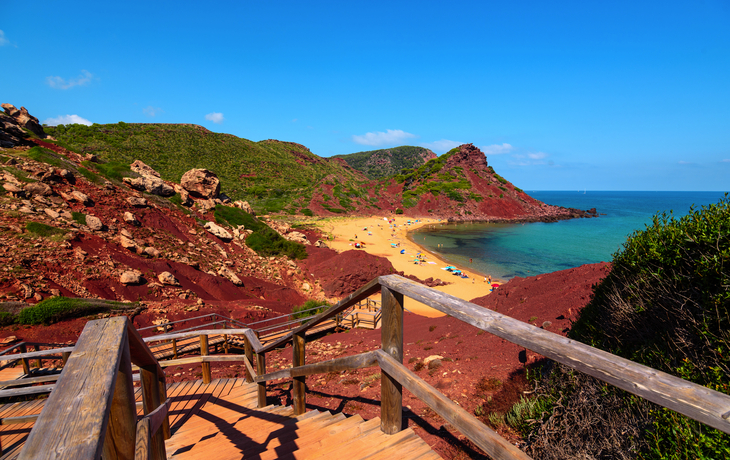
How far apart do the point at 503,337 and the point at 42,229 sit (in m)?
16.1

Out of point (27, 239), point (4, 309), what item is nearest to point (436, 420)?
point (4, 309)

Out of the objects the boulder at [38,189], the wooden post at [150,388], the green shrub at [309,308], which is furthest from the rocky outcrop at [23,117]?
the wooden post at [150,388]

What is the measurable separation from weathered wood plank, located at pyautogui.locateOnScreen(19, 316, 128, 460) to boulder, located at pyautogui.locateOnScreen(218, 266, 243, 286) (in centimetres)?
1574

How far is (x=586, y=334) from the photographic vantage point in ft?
12.4

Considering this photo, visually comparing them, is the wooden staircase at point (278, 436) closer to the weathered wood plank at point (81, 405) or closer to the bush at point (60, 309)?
the weathered wood plank at point (81, 405)

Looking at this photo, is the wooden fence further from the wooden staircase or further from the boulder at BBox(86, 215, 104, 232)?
the boulder at BBox(86, 215, 104, 232)

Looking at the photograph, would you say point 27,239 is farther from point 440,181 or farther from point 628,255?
point 440,181

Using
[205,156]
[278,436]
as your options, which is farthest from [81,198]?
[205,156]

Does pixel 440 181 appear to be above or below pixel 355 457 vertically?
above

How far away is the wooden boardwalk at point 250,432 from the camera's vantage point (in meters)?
2.41

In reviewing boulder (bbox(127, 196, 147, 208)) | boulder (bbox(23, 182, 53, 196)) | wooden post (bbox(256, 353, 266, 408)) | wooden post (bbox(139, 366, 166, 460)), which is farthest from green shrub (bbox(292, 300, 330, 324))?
wooden post (bbox(139, 366, 166, 460))

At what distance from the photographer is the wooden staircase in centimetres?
237

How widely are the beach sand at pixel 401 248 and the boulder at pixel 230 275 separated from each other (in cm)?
899

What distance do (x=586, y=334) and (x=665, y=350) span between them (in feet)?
3.87
